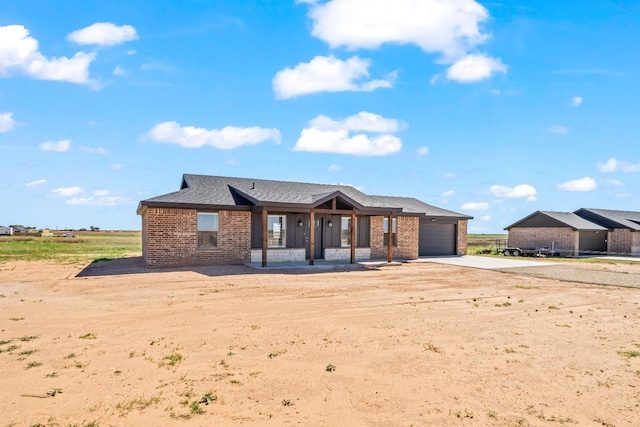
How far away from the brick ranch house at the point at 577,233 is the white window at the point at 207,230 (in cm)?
2657

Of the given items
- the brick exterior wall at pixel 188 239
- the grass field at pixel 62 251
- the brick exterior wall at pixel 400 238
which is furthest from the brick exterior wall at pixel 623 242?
the grass field at pixel 62 251

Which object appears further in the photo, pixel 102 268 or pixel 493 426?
pixel 102 268

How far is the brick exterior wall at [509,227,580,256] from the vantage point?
3222 centimetres

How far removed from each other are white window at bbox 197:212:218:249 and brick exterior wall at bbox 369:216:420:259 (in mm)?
8415

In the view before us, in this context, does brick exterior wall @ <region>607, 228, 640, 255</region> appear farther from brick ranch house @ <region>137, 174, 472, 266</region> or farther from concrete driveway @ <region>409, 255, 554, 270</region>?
brick ranch house @ <region>137, 174, 472, 266</region>

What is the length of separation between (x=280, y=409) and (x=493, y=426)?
2.19m

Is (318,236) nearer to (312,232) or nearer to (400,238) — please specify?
(312,232)

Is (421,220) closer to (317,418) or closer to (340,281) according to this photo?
(340,281)

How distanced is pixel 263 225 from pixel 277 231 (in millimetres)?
2169

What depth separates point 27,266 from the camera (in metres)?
19.0

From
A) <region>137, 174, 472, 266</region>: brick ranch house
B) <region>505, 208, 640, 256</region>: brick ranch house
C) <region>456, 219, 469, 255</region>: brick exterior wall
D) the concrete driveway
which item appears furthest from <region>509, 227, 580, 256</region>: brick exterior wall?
<region>137, 174, 472, 266</region>: brick ranch house

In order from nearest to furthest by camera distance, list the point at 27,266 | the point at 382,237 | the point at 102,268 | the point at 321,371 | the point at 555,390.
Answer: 1. the point at 555,390
2. the point at 321,371
3. the point at 102,268
4. the point at 27,266
5. the point at 382,237

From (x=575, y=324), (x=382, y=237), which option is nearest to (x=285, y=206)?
(x=382, y=237)

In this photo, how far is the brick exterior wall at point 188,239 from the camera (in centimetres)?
1736
